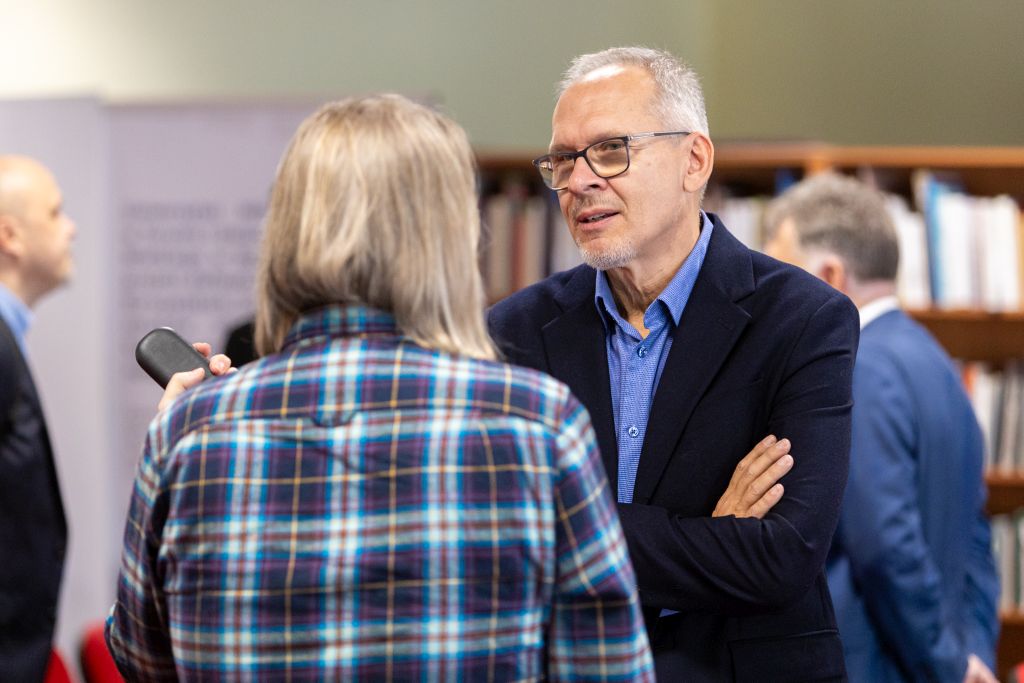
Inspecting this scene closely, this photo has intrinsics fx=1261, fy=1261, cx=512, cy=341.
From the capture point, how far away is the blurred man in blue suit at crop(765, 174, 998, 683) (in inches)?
108

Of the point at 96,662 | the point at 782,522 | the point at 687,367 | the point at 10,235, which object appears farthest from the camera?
the point at 10,235

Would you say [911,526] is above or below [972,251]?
below

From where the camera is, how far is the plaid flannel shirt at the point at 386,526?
4.17 feet

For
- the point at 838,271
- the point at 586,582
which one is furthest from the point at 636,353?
the point at 838,271

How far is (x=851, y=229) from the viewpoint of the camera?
3066mm

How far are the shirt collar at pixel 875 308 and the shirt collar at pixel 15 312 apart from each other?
2334 millimetres

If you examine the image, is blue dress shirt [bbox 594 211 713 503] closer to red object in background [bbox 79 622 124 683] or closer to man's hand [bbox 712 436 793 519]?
man's hand [bbox 712 436 793 519]

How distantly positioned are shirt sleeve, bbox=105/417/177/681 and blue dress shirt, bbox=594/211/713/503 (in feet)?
2.31

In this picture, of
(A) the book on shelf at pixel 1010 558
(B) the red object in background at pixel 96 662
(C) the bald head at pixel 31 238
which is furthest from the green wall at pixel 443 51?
(B) the red object in background at pixel 96 662

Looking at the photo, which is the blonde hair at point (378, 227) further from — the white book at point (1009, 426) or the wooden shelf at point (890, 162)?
the white book at point (1009, 426)

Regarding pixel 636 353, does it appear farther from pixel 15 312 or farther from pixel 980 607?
pixel 15 312

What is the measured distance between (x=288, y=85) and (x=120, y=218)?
91 cm

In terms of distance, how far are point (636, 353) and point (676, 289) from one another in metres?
0.12

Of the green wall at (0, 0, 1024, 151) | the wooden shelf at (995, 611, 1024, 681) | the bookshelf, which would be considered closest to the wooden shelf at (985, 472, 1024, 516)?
the bookshelf
